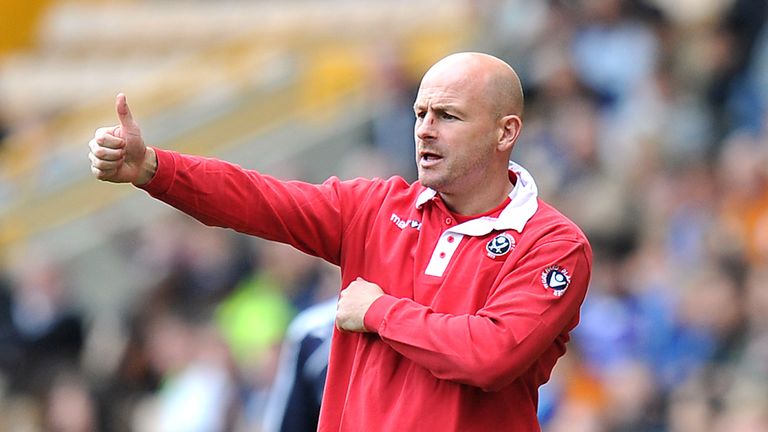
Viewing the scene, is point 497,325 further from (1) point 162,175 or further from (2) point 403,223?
(1) point 162,175

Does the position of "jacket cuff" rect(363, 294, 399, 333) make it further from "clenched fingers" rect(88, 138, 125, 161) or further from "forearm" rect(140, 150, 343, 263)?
"clenched fingers" rect(88, 138, 125, 161)

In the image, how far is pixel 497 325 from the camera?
14.9ft

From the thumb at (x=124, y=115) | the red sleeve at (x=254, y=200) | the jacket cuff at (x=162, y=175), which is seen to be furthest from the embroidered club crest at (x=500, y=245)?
the thumb at (x=124, y=115)

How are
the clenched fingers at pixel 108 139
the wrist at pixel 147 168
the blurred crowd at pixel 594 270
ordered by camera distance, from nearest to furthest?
1. the clenched fingers at pixel 108 139
2. the wrist at pixel 147 168
3. the blurred crowd at pixel 594 270

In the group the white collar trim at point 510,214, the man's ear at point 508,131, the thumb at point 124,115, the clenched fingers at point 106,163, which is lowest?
the white collar trim at point 510,214

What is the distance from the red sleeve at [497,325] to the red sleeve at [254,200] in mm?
351

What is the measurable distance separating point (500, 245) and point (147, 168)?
986mm

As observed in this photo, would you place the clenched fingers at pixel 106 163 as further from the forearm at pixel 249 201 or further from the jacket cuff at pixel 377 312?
the jacket cuff at pixel 377 312

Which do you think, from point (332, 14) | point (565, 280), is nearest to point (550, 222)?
point (565, 280)

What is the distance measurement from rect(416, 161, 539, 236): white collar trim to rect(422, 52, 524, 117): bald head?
0.23 m

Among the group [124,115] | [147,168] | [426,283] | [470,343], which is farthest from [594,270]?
[124,115]

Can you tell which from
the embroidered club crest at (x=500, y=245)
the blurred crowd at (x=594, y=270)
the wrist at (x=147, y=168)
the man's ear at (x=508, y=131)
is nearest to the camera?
the wrist at (x=147, y=168)

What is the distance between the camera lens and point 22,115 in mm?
17172

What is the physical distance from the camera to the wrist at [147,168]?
4.60 metres
